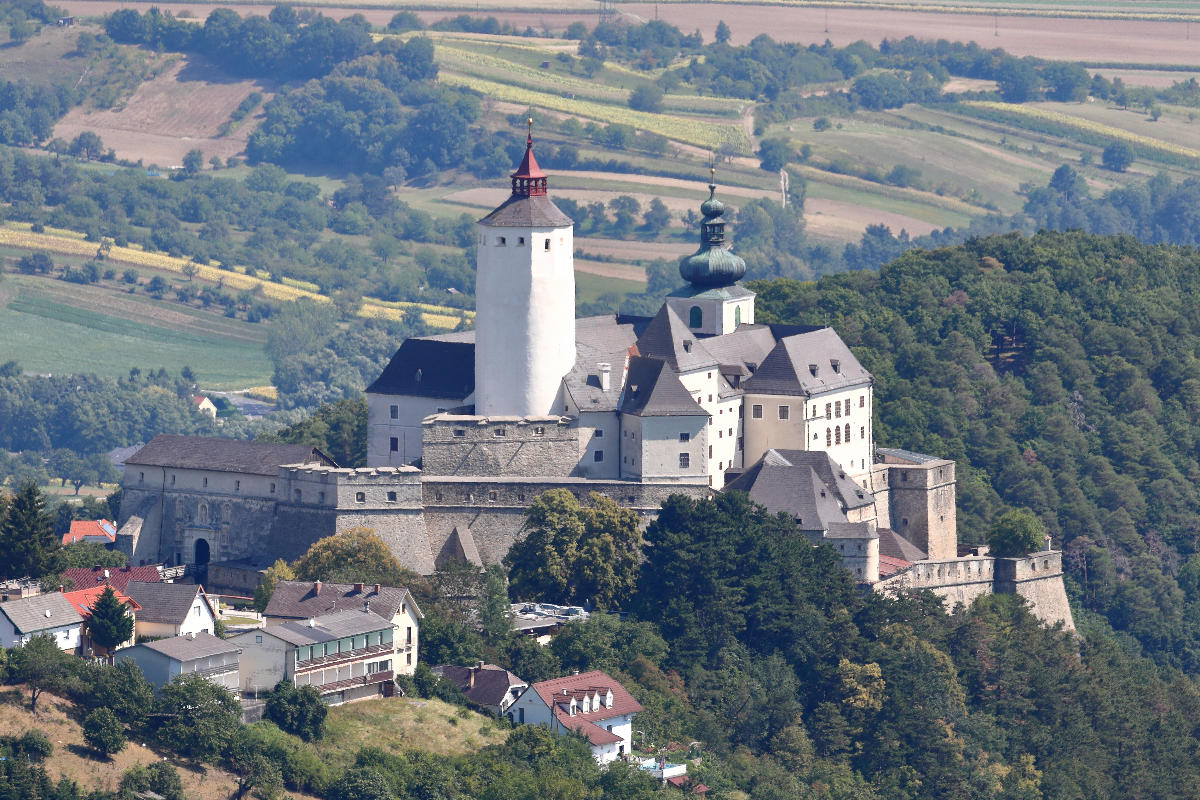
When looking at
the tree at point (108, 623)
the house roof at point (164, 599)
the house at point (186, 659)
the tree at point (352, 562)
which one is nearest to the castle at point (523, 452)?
the tree at point (352, 562)

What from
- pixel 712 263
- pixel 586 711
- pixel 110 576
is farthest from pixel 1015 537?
pixel 110 576

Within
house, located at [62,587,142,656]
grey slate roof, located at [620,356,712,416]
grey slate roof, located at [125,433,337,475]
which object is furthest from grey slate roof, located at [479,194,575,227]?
house, located at [62,587,142,656]

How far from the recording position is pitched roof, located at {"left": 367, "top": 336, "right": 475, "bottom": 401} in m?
93.3

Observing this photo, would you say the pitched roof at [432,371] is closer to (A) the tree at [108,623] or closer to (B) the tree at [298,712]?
(A) the tree at [108,623]

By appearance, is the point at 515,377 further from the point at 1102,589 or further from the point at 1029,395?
the point at 1029,395

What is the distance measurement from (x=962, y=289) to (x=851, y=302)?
353 inches

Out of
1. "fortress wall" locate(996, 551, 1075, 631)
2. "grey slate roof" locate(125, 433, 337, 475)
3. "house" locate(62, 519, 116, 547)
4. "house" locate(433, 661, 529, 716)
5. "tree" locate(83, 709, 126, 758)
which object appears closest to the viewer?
"tree" locate(83, 709, 126, 758)

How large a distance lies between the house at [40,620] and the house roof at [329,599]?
6.66m

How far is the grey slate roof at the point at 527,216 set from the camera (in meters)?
90.6

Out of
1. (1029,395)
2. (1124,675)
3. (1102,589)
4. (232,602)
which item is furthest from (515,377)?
(1029,395)

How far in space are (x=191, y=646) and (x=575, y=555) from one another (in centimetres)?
1588

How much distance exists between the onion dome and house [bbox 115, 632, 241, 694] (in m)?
30.2

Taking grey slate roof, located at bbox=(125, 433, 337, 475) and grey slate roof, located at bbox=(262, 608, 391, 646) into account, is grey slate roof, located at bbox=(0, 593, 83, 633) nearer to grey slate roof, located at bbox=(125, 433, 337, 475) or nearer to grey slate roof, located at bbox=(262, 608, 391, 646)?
grey slate roof, located at bbox=(262, 608, 391, 646)

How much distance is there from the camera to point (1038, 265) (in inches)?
5433
